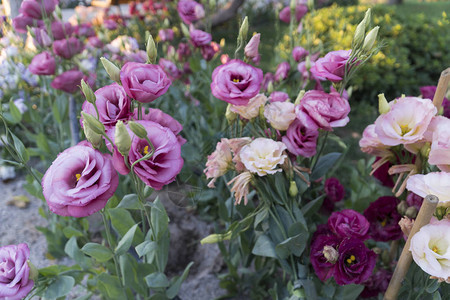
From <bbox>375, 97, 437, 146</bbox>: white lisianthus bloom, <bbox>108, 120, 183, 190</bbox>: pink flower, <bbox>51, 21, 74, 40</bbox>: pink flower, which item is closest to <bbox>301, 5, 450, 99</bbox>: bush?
<bbox>51, 21, 74, 40</bbox>: pink flower

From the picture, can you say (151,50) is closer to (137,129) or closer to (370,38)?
(137,129)

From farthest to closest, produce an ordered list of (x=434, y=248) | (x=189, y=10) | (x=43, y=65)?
(x=189, y=10) < (x=43, y=65) < (x=434, y=248)

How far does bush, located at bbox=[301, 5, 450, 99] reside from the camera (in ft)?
9.71

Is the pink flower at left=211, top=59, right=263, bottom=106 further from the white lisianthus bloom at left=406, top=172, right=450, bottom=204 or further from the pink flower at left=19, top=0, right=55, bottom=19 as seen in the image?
the pink flower at left=19, top=0, right=55, bottom=19

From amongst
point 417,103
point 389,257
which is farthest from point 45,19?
point 389,257

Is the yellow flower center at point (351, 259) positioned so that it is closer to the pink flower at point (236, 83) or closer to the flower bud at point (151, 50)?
the pink flower at point (236, 83)

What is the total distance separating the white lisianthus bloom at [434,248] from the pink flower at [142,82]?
0.57 metres

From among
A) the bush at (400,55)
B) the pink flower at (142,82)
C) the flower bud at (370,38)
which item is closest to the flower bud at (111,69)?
the pink flower at (142,82)

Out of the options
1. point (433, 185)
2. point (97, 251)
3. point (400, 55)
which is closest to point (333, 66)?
point (433, 185)

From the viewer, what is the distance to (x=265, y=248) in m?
1.00

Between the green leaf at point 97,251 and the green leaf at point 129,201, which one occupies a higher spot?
the green leaf at point 129,201

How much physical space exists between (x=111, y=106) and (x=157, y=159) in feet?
0.49

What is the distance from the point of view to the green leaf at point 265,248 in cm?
99

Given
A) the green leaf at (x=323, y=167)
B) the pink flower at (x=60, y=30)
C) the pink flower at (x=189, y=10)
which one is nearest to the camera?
the green leaf at (x=323, y=167)
